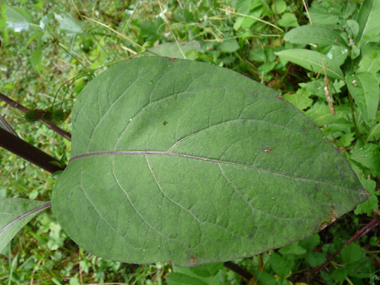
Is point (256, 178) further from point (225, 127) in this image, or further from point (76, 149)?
point (76, 149)

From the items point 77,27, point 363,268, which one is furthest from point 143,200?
point 77,27

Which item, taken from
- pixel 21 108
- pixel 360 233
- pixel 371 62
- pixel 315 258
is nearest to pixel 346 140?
pixel 371 62

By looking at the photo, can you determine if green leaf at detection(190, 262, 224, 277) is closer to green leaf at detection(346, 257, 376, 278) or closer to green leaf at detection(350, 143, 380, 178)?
green leaf at detection(346, 257, 376, 278)

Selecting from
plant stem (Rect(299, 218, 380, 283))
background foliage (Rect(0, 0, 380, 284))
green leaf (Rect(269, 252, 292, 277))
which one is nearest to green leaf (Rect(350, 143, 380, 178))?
background foliage (Rect(0, 0, 380, 284))

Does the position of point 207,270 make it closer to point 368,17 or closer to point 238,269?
point 238,269

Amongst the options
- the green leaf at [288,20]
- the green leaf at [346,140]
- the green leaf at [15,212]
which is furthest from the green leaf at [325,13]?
the green leaf at [15,212]

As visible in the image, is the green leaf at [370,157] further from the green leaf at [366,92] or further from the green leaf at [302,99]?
the green leaf at [302,99]
